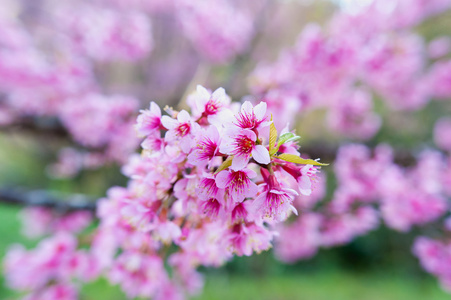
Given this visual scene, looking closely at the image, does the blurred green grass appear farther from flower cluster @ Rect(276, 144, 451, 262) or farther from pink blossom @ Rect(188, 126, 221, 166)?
pink blossom @ Rect(188, 126, 221, 166)

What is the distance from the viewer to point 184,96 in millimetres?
3129

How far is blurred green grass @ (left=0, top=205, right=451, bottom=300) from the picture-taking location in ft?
14.1

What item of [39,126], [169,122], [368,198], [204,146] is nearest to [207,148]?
[204,146]

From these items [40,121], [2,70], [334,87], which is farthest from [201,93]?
[2,70]

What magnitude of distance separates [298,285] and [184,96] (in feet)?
15.0

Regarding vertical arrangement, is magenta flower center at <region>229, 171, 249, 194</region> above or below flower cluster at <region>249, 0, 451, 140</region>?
below

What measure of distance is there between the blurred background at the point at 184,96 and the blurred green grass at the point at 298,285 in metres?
0.02

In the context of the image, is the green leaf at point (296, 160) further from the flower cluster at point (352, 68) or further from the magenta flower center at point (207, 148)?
the flower cluster at point (352, 68)

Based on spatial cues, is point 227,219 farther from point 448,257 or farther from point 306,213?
point 448,257

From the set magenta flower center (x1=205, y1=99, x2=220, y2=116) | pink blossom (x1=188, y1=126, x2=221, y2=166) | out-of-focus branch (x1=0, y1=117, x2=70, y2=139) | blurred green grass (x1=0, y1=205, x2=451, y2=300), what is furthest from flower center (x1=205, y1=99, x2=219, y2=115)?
blurred green grass (x1=0, y1=205, x2=451, y2=300)

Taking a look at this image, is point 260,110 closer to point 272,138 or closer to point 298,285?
point 272,138

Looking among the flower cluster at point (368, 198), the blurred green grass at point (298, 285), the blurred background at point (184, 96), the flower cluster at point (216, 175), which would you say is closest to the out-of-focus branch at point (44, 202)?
the blurred background at point (184, 96)

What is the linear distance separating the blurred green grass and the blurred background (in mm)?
23

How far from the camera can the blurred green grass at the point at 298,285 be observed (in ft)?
14.1
